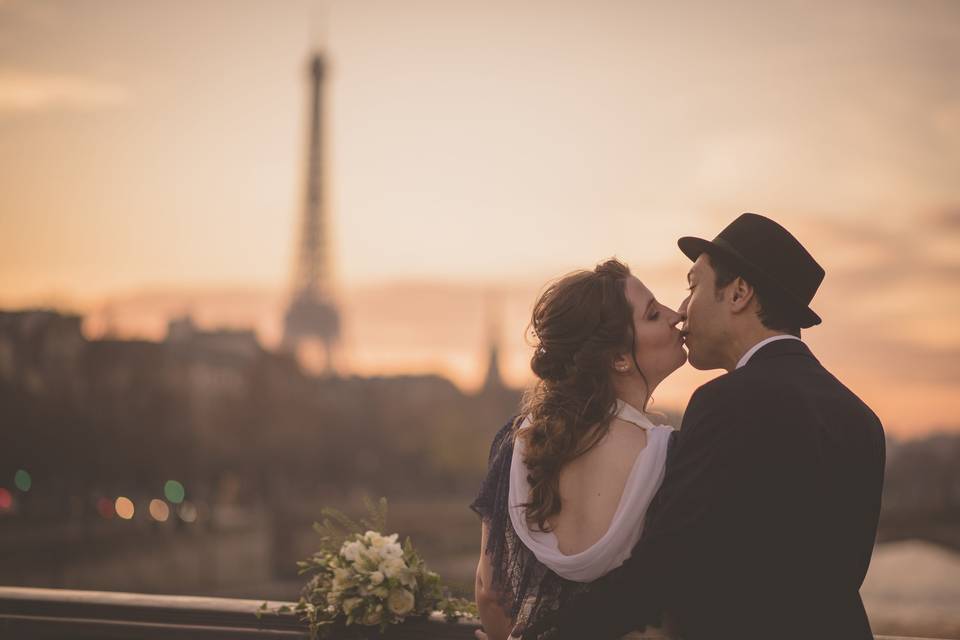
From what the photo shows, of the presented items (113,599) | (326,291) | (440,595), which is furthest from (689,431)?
(326,291)

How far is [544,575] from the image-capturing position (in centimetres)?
327

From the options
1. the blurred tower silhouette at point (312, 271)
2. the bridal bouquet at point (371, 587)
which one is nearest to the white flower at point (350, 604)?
the bridal bouquet at point (371, 587)

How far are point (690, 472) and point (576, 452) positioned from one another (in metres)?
0.37

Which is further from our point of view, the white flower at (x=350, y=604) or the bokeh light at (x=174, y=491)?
the bokeh light at (x=174, y=491)

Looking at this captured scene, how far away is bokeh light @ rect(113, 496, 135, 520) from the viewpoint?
43.4m

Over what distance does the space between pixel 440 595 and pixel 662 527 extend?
143cm

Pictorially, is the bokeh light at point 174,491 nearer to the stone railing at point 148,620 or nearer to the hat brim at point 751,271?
the stone railing at point 148,620

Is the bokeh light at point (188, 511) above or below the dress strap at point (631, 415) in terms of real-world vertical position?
below

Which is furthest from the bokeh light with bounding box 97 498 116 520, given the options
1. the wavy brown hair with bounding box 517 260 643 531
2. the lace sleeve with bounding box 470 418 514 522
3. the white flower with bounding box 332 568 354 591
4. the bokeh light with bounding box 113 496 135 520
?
the wavy brown hair with bounding box 517 260 643 531

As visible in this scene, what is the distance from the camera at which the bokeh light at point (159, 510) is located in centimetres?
4550

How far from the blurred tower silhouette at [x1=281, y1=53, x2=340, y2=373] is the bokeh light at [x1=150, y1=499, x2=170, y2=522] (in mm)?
26192

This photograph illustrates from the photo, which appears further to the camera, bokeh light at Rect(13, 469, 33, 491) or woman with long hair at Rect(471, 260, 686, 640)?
bokeh light at Rect(13, 469, 33, 491)

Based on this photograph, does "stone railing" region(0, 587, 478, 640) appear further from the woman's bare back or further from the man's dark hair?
the man's dark hair

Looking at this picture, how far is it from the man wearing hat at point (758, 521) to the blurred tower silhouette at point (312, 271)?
Answer: 71.2 meters
